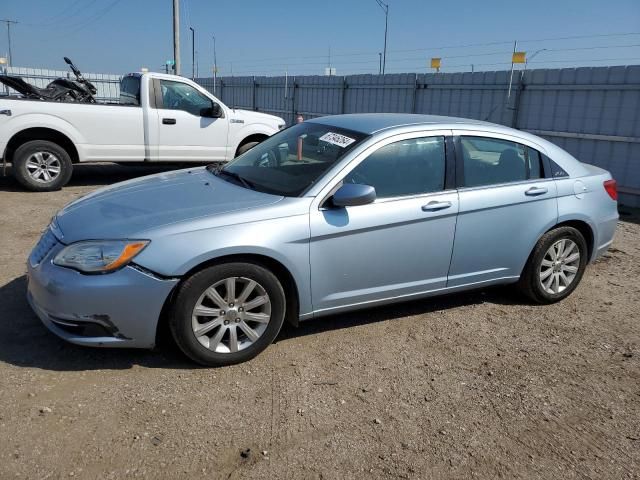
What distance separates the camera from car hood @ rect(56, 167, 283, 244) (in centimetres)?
333

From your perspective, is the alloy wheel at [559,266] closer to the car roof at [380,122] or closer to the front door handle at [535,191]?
the front door handle at [535,191]

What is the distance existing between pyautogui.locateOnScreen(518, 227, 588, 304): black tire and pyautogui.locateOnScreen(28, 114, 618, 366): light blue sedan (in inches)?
0.5

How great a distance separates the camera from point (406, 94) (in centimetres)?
1340

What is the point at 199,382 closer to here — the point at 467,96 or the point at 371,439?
the point at 371,439

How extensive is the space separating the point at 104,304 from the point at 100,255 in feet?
0.94

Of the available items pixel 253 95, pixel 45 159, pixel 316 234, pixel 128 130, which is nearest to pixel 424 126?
pixel 316 234

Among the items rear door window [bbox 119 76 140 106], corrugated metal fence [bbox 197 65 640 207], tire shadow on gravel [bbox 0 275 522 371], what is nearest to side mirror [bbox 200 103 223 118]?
rear door window [bbox 119 76 140 106]

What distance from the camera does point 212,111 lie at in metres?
9.25

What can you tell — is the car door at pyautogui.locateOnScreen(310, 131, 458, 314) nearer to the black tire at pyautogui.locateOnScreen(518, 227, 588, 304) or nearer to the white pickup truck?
the black tire at pyautogui.locateOnScreen(518, 227, 588, 304)

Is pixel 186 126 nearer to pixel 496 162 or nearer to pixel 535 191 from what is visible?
pixel 496 162

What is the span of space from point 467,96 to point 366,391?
983 centimetres

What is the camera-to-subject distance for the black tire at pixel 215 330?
323 cm

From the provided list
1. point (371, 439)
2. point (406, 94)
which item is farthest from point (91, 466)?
point (406, 94)

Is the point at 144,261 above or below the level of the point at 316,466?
above
